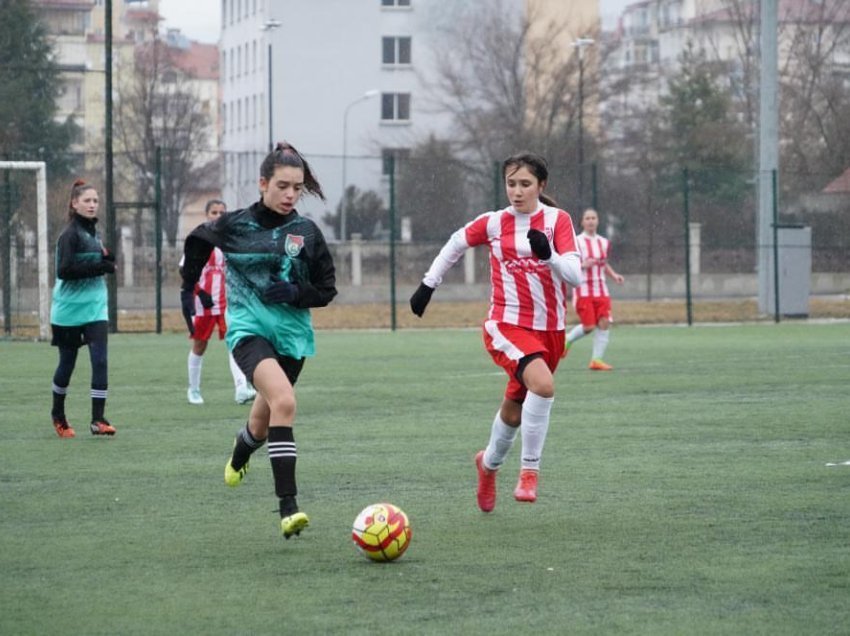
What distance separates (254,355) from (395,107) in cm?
7348

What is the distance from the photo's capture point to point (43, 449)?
11227 millimetres

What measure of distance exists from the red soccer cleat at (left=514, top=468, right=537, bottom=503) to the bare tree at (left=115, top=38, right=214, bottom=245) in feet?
74.2

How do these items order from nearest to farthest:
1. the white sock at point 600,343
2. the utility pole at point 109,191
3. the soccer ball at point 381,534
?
1. the soccer ball at point 381,534
2. the white sock at point 600,343
3. the utility pole at point 109,191

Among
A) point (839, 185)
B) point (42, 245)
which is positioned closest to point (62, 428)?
point (42, 245)

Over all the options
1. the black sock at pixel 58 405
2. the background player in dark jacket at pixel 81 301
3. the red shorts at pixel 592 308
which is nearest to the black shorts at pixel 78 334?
the background player in dark jacket at pixel 81 301

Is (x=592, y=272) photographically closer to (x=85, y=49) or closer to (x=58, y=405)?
(x=58, y=405)

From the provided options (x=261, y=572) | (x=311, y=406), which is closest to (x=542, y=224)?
(x=261, y=572)

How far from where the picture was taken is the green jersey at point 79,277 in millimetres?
11938

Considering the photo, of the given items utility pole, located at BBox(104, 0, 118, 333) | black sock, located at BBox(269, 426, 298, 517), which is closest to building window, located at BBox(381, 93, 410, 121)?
utility pole, located at BBox(104, 0, 118, 333)

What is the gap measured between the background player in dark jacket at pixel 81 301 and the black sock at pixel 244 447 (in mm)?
4062

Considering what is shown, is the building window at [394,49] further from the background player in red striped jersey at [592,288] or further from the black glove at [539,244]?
the black glove at [539,244]

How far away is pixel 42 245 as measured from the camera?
24875 mm

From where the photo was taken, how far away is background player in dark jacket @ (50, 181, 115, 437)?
39.2ft

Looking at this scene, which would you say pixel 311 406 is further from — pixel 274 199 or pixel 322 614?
pixel 322 614
